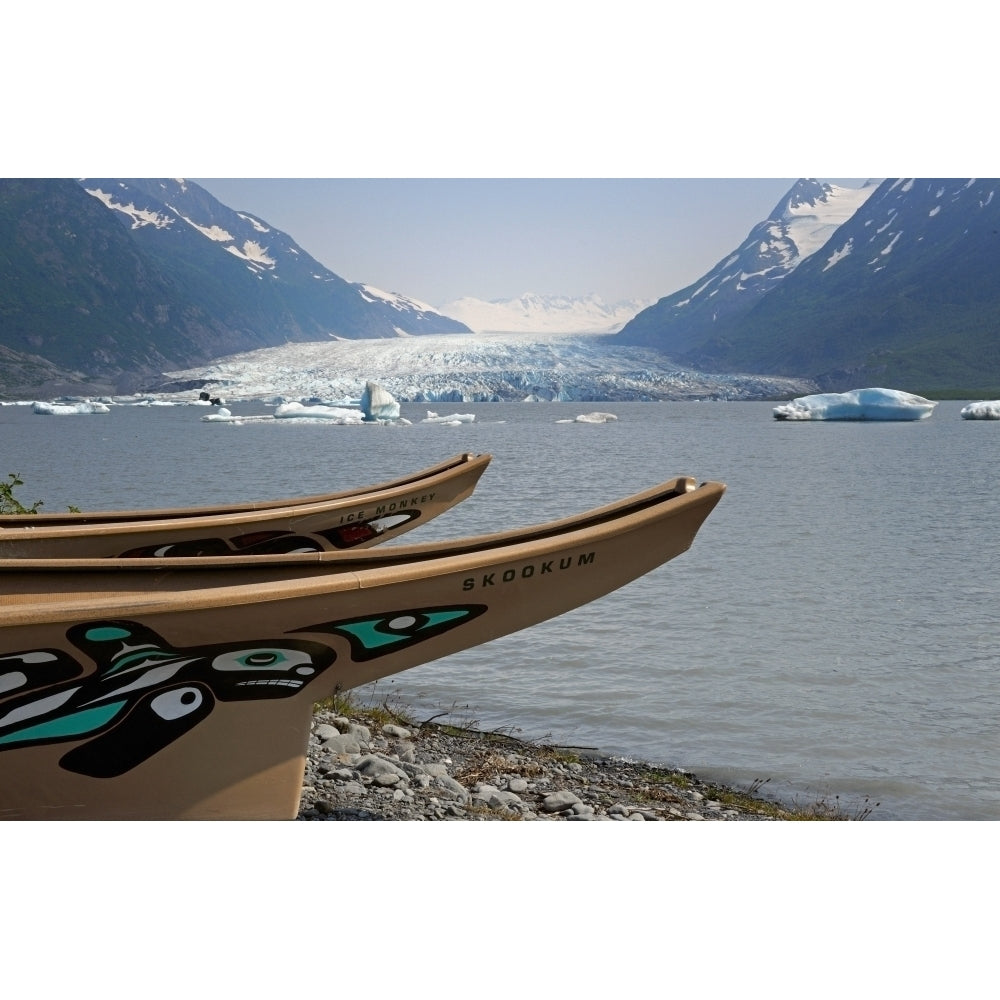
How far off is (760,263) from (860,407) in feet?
202

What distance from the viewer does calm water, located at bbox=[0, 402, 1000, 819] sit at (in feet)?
14.5

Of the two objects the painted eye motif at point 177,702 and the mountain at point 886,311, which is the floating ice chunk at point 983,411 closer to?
the mountain at point 886,311

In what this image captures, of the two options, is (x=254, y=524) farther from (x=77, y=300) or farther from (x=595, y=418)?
(x=77, y=300)

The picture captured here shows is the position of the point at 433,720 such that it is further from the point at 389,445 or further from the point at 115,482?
the point at 389,445

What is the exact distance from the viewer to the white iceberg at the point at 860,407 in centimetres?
3541

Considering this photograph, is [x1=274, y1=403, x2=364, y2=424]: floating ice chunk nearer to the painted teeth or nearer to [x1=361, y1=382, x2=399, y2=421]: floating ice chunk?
[x1=361, y1=382, x2=399, y2=421]: floating ice chunk

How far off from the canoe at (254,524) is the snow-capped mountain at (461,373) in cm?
3780

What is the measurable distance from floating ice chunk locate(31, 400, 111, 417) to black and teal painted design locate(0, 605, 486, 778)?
43827 mm

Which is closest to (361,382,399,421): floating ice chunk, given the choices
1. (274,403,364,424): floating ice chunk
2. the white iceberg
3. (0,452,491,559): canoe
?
(274,403,364,424): floating ice chunk

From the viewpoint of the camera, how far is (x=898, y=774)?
166 inches

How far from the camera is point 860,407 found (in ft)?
118

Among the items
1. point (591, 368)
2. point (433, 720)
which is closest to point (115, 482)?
point (433, 720)

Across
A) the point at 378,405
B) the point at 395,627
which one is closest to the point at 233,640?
the point at 395,627
